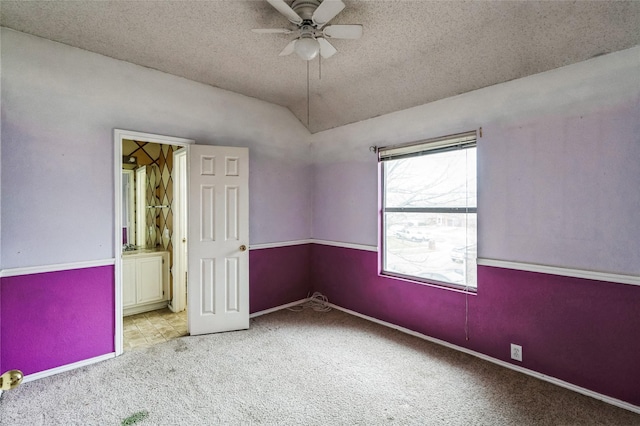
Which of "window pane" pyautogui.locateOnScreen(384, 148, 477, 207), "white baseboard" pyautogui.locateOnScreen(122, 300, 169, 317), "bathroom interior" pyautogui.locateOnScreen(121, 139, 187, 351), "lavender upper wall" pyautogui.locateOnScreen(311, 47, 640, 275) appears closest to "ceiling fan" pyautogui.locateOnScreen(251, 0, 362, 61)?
"lavender upper wall" pyautogui.locateOnScreen(311, 47, 640, 275)

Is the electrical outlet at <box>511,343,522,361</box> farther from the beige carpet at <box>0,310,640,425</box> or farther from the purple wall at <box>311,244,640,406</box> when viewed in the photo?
the beige carpet at <box>0,310,640,425</box>

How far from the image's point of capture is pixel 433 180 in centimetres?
319

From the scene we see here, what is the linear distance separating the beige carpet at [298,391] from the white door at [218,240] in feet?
1.11

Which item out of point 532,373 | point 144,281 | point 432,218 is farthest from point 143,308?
point 532,373

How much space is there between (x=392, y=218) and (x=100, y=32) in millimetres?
3170

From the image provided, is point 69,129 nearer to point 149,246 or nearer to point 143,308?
point 149,246

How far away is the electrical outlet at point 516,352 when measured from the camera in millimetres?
2576

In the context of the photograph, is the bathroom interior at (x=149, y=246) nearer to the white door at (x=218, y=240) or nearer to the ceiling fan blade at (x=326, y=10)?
the white door at (x=218, y=240)

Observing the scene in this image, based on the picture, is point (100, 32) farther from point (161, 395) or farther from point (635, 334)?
point (635, 334)

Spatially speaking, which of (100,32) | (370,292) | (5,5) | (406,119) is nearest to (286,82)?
(406,119)

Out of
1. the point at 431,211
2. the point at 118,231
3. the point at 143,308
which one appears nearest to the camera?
the point at 118,231

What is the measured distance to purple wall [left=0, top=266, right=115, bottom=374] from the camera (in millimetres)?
2393

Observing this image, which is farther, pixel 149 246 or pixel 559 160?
pixel 149 246

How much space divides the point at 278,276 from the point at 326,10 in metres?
3.10
